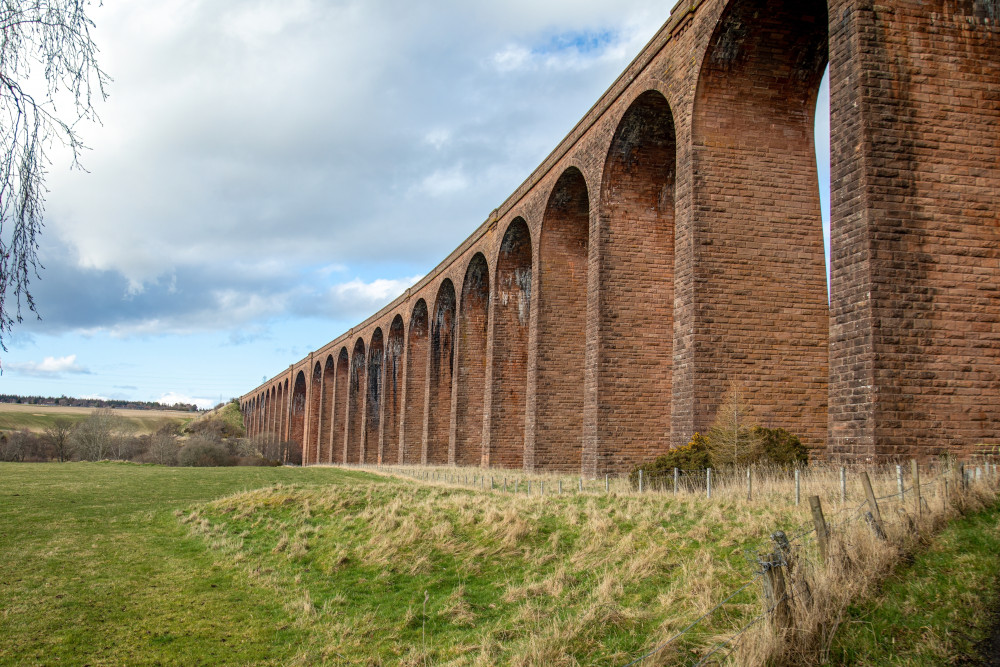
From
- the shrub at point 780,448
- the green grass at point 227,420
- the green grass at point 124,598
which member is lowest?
the green grass at point 124,598

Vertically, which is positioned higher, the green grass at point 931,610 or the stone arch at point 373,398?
the stone arch at point 373,398

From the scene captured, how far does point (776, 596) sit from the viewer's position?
489 centimetres

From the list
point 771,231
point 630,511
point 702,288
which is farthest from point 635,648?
point 771,231

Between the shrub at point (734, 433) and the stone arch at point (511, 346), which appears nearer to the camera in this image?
the shrub at point (734, 433)

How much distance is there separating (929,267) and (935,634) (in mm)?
6174

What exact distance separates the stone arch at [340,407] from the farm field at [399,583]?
136 feet

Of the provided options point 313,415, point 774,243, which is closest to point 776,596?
point 774,243

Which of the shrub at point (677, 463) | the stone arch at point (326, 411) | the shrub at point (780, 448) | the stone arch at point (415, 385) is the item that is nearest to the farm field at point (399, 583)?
the shrub at point (677, 463)

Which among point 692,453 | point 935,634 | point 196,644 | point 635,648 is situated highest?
point 692,453

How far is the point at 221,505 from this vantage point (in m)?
14.8

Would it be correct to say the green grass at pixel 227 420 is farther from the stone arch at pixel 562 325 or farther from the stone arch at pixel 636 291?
the stone arch at pixel 636 291

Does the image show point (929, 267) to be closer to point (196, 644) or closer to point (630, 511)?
point (630, 511)

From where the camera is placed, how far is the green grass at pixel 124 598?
7.22 m

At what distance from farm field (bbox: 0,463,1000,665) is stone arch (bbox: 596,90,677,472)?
16.3 feet
